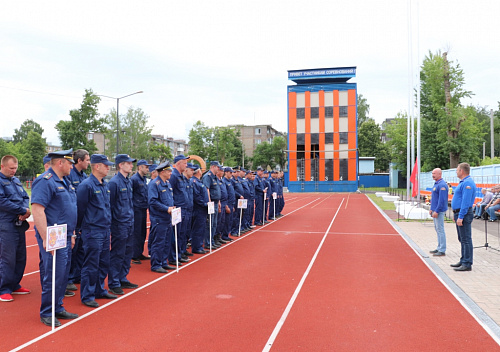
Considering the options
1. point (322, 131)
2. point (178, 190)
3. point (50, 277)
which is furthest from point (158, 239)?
point (322, 131)

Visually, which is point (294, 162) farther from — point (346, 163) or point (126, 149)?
point (126, 149)

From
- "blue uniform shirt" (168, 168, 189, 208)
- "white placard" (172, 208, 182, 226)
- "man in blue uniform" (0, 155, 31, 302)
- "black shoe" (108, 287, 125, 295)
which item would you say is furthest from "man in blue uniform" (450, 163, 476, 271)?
"man in blue uniform" (0, 155, 31, 302)

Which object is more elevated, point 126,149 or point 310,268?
point 126,149

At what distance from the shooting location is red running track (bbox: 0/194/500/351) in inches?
167

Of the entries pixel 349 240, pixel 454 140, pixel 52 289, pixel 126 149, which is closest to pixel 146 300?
pixel 52 289

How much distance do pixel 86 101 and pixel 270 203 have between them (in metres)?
39.7

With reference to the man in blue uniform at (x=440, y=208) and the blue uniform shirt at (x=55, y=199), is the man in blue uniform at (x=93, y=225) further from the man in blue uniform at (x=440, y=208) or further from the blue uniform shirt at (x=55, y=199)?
the man in blue uniform at (x=440, y=208)

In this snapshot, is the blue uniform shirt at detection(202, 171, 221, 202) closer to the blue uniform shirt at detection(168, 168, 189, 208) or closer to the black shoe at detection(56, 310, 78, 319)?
the blue uniform shirt at detection(168, 168, 189, 208)

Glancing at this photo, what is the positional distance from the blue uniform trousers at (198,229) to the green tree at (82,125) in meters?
42.5

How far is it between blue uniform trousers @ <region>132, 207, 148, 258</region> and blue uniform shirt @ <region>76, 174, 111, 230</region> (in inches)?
104

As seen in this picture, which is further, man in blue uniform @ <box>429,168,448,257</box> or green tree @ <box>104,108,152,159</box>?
green tree @ <box>104,108,152,159</box>

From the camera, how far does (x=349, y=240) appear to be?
1123 cm

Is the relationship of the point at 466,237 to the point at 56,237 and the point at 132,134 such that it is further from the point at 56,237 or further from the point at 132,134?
the point at 132,134

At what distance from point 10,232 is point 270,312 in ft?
13.4
